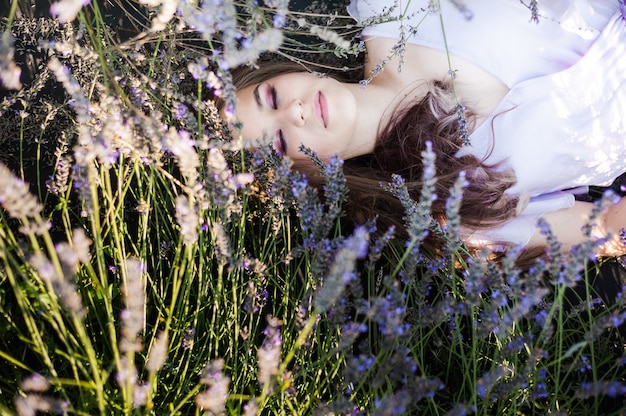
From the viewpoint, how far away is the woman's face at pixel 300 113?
157cm

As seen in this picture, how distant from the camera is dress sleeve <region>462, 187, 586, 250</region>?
177 cm

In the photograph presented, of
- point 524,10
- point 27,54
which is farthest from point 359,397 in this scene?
point 27,54

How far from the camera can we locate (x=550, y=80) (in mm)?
1641

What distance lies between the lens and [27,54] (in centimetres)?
183

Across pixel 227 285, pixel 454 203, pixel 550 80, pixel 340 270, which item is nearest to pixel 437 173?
pixel 550 80

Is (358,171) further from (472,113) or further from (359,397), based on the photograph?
(359,397)

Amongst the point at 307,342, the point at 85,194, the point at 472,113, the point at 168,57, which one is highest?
the point at 168,57

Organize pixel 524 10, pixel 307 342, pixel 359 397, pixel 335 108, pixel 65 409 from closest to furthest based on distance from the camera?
1. pixel 65 409
2. pixel 307 342
3. pixel 359 397
4. pixel 335 108
5. pixel 524 10

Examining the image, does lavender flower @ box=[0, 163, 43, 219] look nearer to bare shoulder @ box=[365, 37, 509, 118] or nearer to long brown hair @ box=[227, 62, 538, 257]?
long brown hair @ box=[227, 62, 538, 257]

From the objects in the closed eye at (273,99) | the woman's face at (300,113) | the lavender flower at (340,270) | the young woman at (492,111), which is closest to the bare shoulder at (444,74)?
the young woman at (492,111)

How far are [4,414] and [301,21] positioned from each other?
0.67 metres

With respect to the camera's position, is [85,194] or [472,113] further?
[472,113]

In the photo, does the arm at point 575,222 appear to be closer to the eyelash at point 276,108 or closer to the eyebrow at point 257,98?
the eyelash at point 276,108

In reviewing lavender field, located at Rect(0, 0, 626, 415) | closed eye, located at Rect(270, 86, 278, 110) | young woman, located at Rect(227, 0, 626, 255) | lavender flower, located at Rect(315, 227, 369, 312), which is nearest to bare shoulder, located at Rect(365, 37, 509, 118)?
young woman, located at Rect(227, 0, 626, 255)
